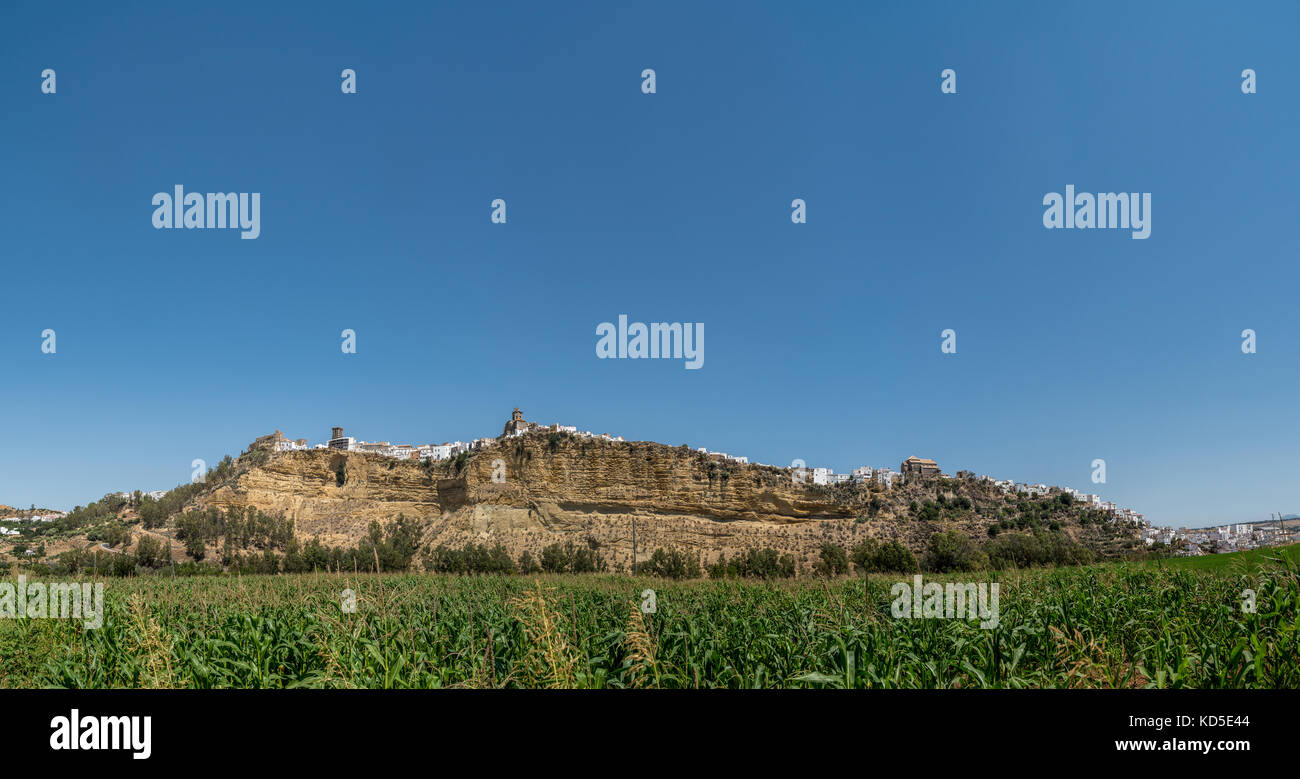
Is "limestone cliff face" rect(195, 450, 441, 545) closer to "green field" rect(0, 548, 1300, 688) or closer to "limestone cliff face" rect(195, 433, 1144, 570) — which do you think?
"limestone cliff face" rect(195, 433, 1144, 570)

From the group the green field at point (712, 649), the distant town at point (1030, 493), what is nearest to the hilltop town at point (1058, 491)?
the distant town at point (1030, 493)

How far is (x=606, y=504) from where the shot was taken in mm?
64188

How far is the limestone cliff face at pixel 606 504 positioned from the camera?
59.1 m

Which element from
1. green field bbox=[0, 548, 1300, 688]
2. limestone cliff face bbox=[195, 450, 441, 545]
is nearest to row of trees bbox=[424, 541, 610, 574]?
limestone cliff face bbox=[195, 450, 441, 545]

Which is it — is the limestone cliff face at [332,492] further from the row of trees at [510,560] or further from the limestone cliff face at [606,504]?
the row of trees at [510,560]

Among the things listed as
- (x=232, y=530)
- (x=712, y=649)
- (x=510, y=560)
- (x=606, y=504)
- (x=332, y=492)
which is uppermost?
(x=712, y=649)

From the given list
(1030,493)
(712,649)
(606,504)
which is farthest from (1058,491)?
(712,649)

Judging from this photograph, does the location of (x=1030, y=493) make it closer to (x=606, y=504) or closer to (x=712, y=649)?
(x=606, y=504)

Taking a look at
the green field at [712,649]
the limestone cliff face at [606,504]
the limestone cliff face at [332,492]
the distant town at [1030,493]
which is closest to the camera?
the green field at [712,649]

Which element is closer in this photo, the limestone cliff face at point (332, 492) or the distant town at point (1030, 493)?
the distant town at point (1030, 493)
